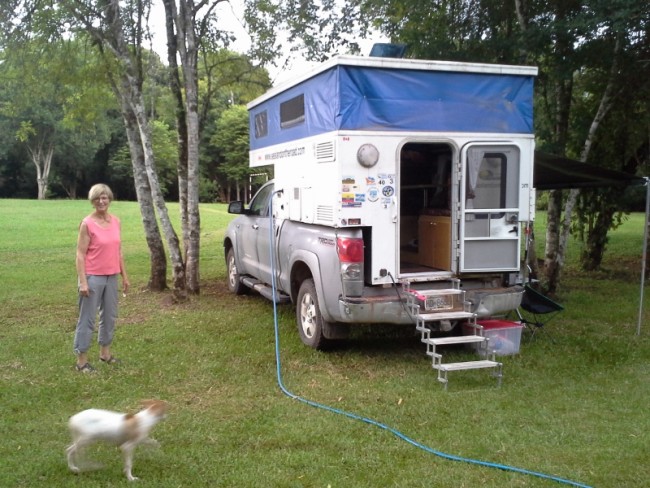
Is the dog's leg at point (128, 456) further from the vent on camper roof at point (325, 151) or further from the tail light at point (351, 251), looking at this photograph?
the vent on camper roof at point (325, 151)

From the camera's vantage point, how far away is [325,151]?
247 inches

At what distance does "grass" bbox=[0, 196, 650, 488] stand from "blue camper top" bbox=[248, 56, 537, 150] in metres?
2.31

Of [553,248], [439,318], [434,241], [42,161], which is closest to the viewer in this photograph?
[439,318]

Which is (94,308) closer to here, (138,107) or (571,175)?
(138,107)

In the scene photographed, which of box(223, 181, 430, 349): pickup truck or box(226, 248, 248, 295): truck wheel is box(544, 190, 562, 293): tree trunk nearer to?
box(223, 181, 430, 349): pickup truck

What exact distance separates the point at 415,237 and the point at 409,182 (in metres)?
0.69

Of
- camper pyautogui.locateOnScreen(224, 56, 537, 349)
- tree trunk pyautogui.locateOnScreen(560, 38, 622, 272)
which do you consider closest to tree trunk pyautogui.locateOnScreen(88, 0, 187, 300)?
camper pyautogui.locateOnScreen(224, 56, 537, 349)

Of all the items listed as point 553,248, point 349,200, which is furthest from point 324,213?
point 553,248

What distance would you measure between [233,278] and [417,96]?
15.7ft

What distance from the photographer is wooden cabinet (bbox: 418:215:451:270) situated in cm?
679

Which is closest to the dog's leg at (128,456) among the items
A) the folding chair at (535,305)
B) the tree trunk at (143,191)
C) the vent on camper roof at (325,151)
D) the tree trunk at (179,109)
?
the vent on camper roof at (325,151)

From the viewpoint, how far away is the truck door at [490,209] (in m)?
6.35

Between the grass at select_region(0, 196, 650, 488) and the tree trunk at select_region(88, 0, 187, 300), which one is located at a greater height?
the tree trunk at select_region(88, 0, 187, 300)

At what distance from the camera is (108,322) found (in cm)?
605
